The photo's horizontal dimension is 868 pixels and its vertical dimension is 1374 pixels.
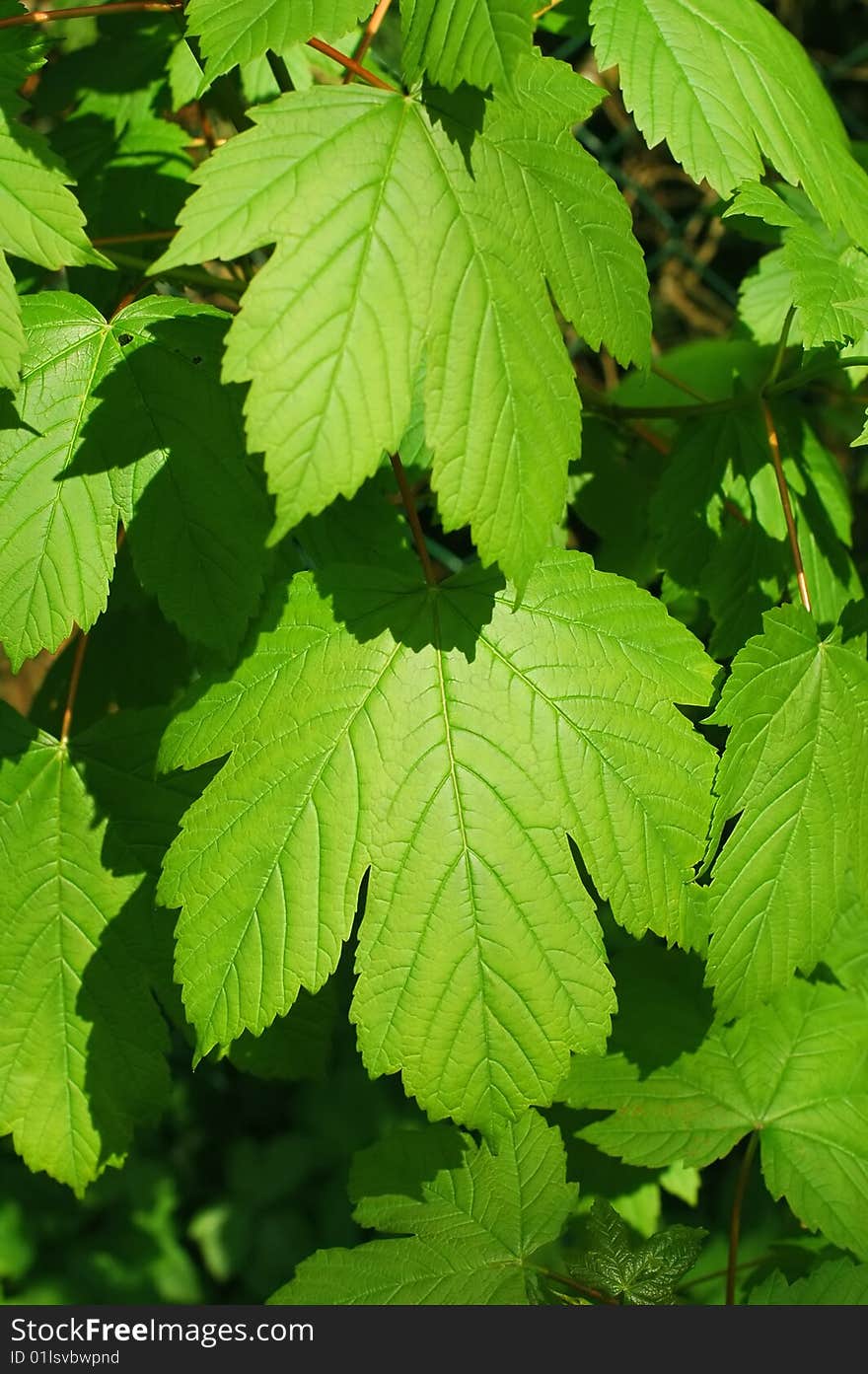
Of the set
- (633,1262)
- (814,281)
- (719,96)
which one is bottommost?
(633,1262)

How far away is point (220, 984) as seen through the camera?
4.53ft

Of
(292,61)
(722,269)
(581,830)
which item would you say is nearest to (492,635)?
(581,830)

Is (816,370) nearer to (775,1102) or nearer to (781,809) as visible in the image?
(781,809)

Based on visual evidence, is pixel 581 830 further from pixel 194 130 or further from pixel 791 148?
pixel 194 130

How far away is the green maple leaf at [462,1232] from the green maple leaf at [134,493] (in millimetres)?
812

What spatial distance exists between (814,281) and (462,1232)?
52.1 inches

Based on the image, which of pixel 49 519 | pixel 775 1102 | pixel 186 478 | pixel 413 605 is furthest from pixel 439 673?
pixel 775 1102

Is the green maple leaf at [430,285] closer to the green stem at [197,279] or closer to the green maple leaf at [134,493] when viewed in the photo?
the green maple leaf at [134,493]

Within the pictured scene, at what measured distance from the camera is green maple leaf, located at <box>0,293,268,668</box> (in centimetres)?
138

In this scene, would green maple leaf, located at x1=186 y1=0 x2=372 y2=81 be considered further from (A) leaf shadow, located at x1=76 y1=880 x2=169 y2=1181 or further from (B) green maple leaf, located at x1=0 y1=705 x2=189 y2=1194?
(A) leaf shadow, located at x1=76 y1=880 x2=169 y2=1181

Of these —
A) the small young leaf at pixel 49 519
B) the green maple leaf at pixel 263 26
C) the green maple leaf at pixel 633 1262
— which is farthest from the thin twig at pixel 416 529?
the green maple leaf at pixel 633 1262

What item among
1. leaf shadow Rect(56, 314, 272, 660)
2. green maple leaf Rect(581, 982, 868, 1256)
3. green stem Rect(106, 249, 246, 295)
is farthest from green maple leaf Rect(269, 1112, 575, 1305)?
green stem Rect(106, 249, 246, 295)

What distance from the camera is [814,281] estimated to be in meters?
1.48

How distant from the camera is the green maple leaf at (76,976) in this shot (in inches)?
62.5
